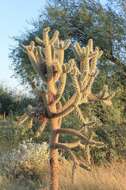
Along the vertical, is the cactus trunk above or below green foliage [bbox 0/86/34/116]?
below

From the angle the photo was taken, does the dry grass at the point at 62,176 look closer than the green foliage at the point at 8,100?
Yes

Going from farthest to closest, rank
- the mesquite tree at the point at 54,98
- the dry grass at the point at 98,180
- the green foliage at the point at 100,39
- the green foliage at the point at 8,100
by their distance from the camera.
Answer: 1. the green foliage at the point at 8,100
2. the green foliage at the point at 100,39
3. the dry grass at the point at 98,180
4. the mesquite tree at the point at 54,98

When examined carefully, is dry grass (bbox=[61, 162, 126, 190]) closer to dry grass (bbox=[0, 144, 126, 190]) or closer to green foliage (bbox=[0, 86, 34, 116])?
dry grass (bbox=[0, 144, 126, 190])

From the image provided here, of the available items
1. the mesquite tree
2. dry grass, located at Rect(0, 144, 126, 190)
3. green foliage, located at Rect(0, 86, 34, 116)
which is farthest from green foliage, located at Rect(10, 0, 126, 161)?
the mesquite tree

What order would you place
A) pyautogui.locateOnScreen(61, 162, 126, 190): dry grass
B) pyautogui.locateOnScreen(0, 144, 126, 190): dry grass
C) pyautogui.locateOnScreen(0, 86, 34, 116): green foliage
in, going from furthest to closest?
1. pyautogui.locateOnScreen(0, 86, 34, 116): green foliage
2. pyautogui.locateOnScreen(0, 144, 126, 190): dry grass
3. pyautogui.locateOnScreen(61, 162, 126, 190): dry grass

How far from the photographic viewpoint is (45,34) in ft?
18.2

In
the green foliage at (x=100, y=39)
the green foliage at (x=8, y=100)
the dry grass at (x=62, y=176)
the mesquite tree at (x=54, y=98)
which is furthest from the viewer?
the green foliage at (x=8, y=100)

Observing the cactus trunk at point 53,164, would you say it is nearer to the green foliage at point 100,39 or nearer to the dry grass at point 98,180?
the dry grass at point 98,180

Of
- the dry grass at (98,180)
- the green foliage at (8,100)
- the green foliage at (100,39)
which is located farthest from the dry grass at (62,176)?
the green foliage at (8,100)

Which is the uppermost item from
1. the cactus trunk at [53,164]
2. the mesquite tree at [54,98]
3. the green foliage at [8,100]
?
the green foliage at [8,100]

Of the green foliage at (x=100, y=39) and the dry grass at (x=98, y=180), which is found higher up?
the green foliage at (x=100, y=39)

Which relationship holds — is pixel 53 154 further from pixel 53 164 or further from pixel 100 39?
pixel 100 39

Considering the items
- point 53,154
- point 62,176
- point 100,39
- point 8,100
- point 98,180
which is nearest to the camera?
point 53,154

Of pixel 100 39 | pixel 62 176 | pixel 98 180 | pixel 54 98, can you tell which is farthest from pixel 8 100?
pixel 54 98
